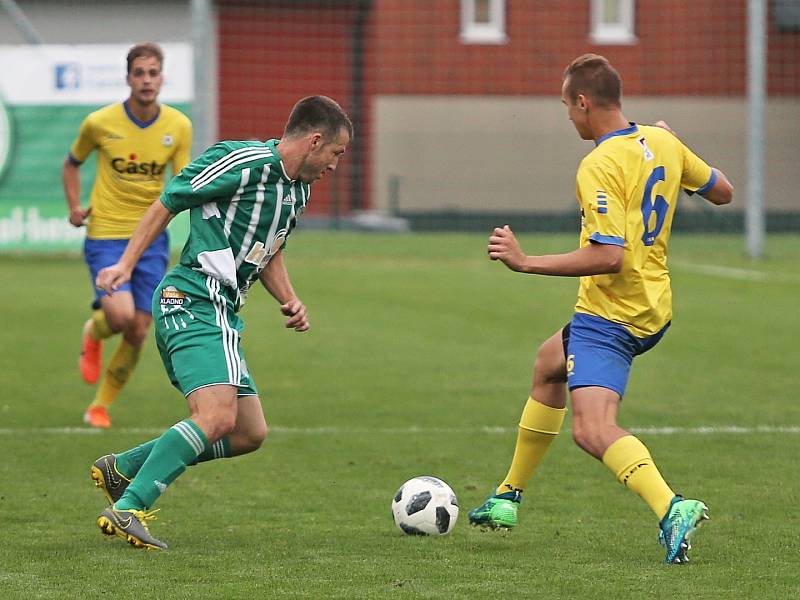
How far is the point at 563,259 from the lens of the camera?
5.38 metres

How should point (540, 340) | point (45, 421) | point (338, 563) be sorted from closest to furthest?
point (338, 563)
point (45, 421)
point (540, 340)

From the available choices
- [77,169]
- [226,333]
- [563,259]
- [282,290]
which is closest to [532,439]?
[563,259]

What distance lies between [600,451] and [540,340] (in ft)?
24.3

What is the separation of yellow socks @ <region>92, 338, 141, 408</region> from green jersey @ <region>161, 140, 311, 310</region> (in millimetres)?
3214

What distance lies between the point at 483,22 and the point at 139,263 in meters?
24.6

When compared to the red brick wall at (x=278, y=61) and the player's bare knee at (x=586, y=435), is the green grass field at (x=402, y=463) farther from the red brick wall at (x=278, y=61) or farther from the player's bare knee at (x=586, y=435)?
the red brick wall at (x=278, y=61)

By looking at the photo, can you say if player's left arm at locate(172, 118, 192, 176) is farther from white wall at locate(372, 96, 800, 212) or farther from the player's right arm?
white wall at locate(372, 96, 800, 212)

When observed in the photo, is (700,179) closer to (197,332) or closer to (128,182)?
(197,332)

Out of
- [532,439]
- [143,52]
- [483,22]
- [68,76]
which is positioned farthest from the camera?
[483,22]

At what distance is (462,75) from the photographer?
108 ft

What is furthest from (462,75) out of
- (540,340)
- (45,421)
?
(45,421)

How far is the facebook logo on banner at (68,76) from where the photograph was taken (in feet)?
65.8

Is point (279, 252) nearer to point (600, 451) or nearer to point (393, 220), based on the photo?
point (600, 451)

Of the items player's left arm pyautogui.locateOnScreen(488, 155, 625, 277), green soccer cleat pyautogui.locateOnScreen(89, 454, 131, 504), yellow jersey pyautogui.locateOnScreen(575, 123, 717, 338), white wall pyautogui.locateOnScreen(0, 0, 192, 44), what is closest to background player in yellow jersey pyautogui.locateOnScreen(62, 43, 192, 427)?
green soccer cleat pyautogui.locateOnScreen(89, 454, 131, 504)
